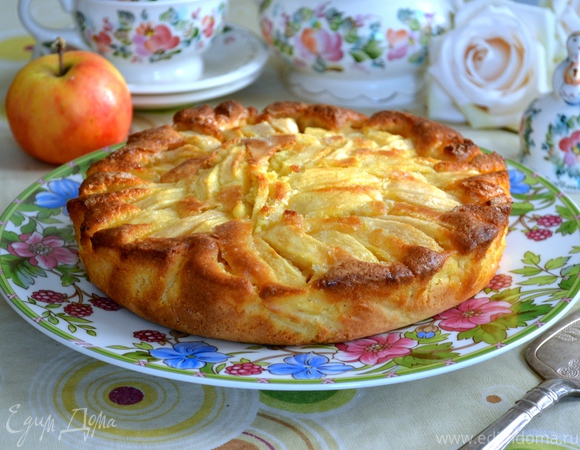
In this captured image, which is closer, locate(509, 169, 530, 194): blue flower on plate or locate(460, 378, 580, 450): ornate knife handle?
locate(460, 378, 580, 450): ornate knife handle

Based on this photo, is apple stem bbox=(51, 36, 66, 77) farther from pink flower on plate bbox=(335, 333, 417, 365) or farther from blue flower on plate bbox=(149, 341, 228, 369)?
pink flower on plate bbox=(335, 333, 417, 365)

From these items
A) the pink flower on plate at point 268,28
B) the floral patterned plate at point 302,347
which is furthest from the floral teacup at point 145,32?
the floral patterned plate at point 302,347

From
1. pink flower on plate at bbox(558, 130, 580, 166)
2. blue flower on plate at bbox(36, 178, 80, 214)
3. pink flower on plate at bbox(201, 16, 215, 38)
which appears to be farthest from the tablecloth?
pink flower on plate at bbox(201, 16, 215, 38)

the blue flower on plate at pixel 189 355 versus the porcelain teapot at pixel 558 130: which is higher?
the porcelain teapot at pixel 558 130

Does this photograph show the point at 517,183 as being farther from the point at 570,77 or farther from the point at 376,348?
the point at 376,348

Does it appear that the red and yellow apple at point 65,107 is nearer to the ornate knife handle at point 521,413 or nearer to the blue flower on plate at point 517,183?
the blue flower on plate at point 517,183

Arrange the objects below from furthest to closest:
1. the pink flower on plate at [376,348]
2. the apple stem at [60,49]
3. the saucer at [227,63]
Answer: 1. the saucer at [227,63]
2. the apple stem at [60,49]
3. the pink flower on plate at [376,348]

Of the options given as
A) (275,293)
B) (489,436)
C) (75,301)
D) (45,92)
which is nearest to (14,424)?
(75,301)
